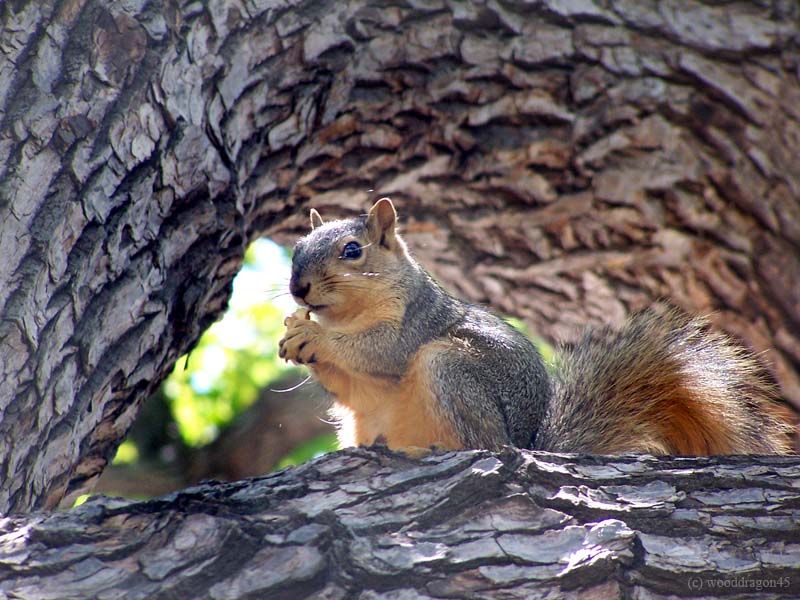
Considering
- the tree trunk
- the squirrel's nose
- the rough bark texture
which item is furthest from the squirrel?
the rough bark texture

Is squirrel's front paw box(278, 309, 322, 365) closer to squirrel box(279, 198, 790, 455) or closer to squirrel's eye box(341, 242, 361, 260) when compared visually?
squirrel box(279, 198, 790, 455)

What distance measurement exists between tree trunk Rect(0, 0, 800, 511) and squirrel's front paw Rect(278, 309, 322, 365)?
303mm

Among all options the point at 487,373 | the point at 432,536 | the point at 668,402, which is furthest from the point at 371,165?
the point at 432,536

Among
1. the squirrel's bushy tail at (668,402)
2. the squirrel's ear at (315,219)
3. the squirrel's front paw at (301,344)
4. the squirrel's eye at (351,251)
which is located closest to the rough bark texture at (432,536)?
the squirrel's bushy tail at (668,402)

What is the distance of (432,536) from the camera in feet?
6.35

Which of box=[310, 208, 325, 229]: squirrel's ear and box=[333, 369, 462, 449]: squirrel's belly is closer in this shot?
box=[333, 369, 462, 449]: squirrel's belly

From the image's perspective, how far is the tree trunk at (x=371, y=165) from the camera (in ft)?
7.79

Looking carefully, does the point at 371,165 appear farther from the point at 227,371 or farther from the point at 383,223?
the point at 227,371

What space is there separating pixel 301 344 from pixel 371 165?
2.77 feet

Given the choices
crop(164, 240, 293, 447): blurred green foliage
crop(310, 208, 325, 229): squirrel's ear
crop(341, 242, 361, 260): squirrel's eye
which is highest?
crop(310, 208, 325, 229): squirrel's ear

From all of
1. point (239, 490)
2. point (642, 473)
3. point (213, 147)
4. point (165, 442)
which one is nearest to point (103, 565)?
point (239, 490)

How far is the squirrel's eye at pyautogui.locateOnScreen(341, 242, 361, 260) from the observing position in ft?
9.96

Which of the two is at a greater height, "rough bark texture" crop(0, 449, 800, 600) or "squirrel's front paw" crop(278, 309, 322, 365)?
"squirrel's front paw" crop(278, 309, 322, 365)

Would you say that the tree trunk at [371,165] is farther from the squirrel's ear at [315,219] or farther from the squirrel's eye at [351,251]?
the squirrel's eye at [351,251]
